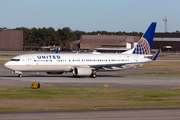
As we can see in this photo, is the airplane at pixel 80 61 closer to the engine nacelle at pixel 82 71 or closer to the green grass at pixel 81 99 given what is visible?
the engine nacelle at pixel 82 71

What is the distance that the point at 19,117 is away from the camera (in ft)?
60.2

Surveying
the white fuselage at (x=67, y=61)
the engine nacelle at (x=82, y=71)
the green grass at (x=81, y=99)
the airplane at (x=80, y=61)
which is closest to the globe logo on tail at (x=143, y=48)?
the airplane at (x=80, y=61)

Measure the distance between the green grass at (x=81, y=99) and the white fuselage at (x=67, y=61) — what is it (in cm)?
1288

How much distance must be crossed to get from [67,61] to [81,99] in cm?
2068

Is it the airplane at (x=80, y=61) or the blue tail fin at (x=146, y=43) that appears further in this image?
the blue tail fin at (x=146, y=43)

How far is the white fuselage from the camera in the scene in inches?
1774

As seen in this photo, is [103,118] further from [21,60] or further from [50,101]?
[21,60]

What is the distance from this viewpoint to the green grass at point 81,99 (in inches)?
917

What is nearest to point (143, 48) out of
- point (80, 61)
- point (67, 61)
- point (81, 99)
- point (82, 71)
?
point (80, 61)

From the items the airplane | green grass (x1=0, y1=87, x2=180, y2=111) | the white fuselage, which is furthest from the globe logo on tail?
green grass (x1=0, y1=87, x2=180, y2=111)

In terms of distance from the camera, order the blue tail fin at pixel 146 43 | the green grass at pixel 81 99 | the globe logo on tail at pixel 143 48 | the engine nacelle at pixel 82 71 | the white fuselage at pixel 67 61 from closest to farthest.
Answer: the green grass at pixel 81 99 < the white fuselage at pixel 67 61 < the engine nacelle at pixel 82 71 < the globe logo on tail at pixel 143 48 < the blue tail fin at pixel 146 43

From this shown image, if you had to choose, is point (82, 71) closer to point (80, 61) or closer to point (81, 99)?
point (80, 61)

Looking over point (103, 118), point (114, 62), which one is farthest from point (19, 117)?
point (114, 62)

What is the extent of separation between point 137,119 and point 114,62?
3171 centimetres
